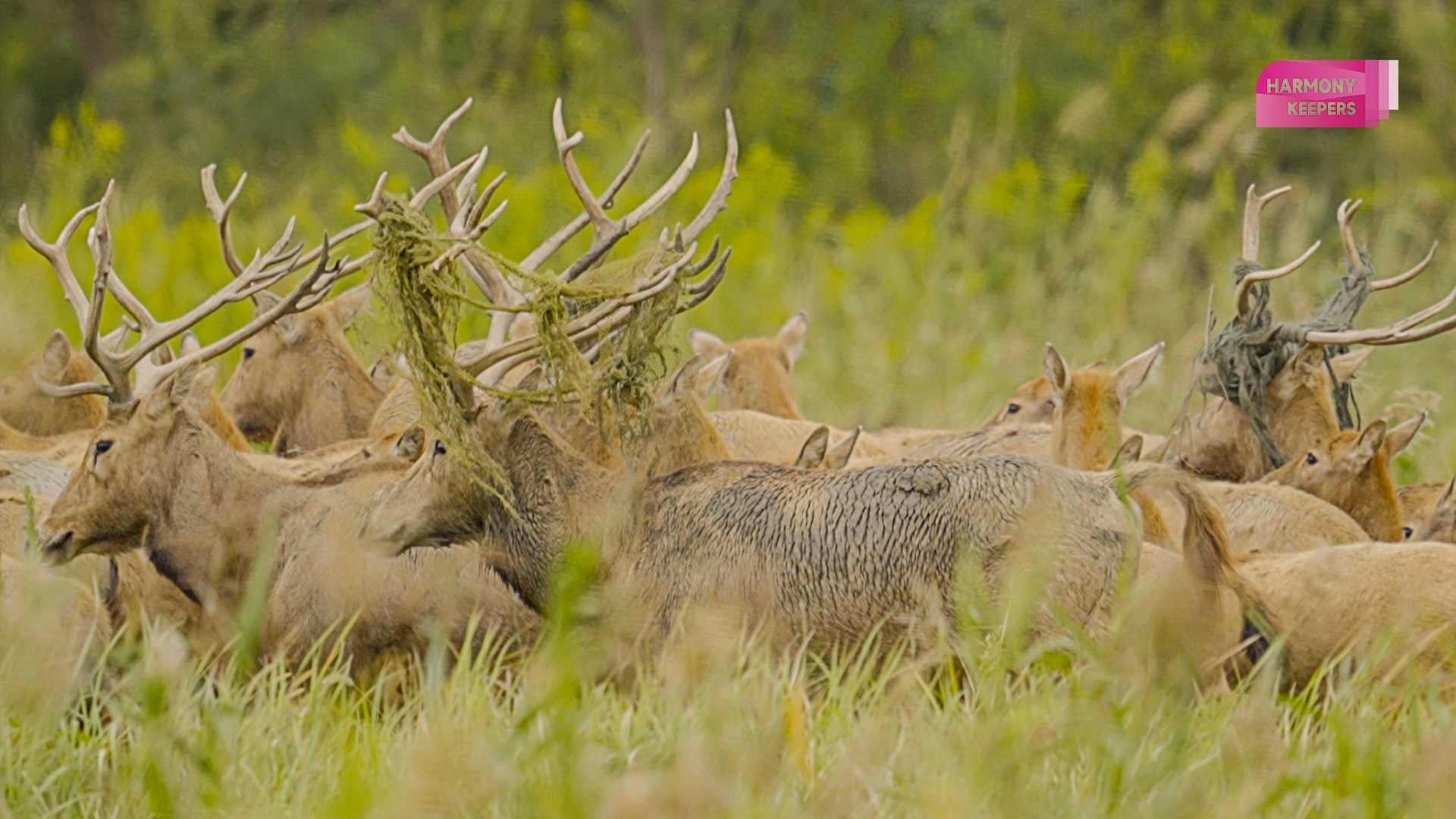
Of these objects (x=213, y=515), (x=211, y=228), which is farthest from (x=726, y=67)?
(x=213, y=515)

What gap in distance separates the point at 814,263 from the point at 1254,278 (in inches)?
286

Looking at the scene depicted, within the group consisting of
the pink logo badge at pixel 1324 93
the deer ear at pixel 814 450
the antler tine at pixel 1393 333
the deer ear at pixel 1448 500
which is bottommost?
the deer ear at pixel 1448 500

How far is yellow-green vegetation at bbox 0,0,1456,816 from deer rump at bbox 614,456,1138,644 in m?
0.15

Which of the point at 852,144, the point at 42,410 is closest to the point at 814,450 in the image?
the point at 42,410

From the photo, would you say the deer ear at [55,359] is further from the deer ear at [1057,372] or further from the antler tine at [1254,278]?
the antler tine at [1254,278]

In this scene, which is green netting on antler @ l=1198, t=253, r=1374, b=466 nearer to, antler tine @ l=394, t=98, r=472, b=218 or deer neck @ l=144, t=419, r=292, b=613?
antler tine @ l=394, t=98, r=472, b=218

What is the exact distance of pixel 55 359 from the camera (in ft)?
22.5

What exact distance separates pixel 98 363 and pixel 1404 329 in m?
4.07

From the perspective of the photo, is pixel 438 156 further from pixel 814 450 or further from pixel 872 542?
pixel 872 542

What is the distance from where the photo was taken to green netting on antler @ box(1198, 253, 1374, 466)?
6.67 m

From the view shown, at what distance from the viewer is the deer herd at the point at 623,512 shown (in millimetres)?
4691

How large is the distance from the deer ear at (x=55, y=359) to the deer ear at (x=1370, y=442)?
4.52 meters

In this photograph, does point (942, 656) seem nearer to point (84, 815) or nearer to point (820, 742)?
point (820, 742)

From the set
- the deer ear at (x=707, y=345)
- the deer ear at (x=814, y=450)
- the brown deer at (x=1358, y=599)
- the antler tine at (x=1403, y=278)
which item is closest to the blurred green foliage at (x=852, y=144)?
the deer ear at (x=707, y=345)
